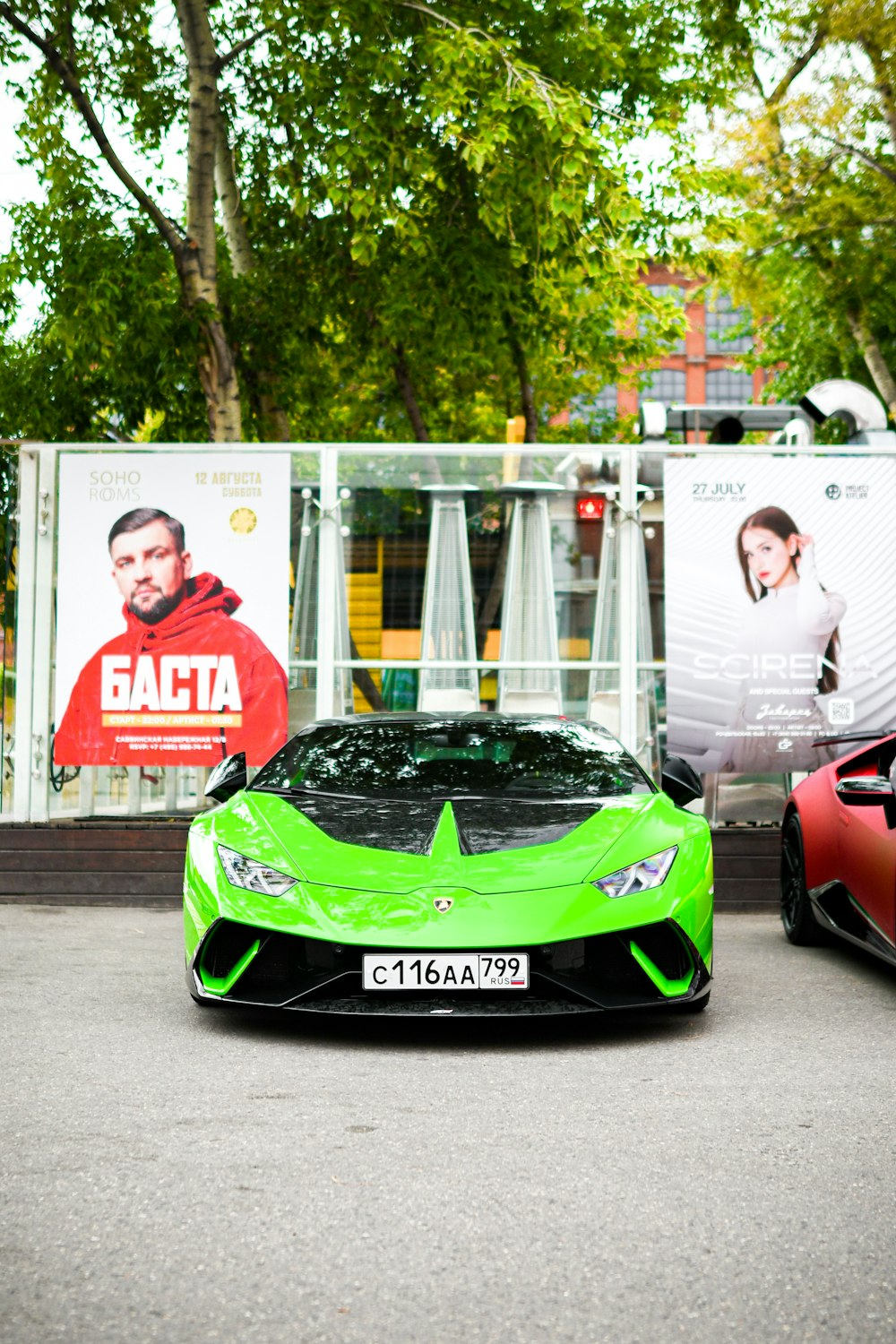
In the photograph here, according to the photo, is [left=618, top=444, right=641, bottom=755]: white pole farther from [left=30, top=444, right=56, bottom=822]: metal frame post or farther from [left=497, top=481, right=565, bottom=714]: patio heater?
[left=30, top=444, right=56, bottom=822]: metal frame post

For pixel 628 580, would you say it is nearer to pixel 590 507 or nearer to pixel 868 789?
pixel 590 507

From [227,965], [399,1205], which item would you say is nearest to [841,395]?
[227,965]

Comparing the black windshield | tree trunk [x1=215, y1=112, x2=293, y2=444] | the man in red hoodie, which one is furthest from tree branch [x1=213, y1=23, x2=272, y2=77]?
the black windshield

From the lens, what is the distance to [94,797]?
11.8m

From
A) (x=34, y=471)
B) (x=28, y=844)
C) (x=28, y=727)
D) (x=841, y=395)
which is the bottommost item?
(x=28, y=844)

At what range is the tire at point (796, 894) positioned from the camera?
28.3 ft

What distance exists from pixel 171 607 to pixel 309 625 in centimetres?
107

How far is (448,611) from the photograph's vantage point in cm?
1210

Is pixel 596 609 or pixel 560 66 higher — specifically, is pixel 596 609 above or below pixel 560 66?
below

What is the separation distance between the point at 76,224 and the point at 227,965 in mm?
10480

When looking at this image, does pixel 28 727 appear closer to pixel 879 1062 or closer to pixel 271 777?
pixel 271 777

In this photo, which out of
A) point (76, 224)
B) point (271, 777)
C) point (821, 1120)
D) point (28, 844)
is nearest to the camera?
point (821, 1120)

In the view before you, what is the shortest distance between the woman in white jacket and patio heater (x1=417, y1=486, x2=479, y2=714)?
209 cm

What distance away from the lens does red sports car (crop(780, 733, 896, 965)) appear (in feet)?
23.2
